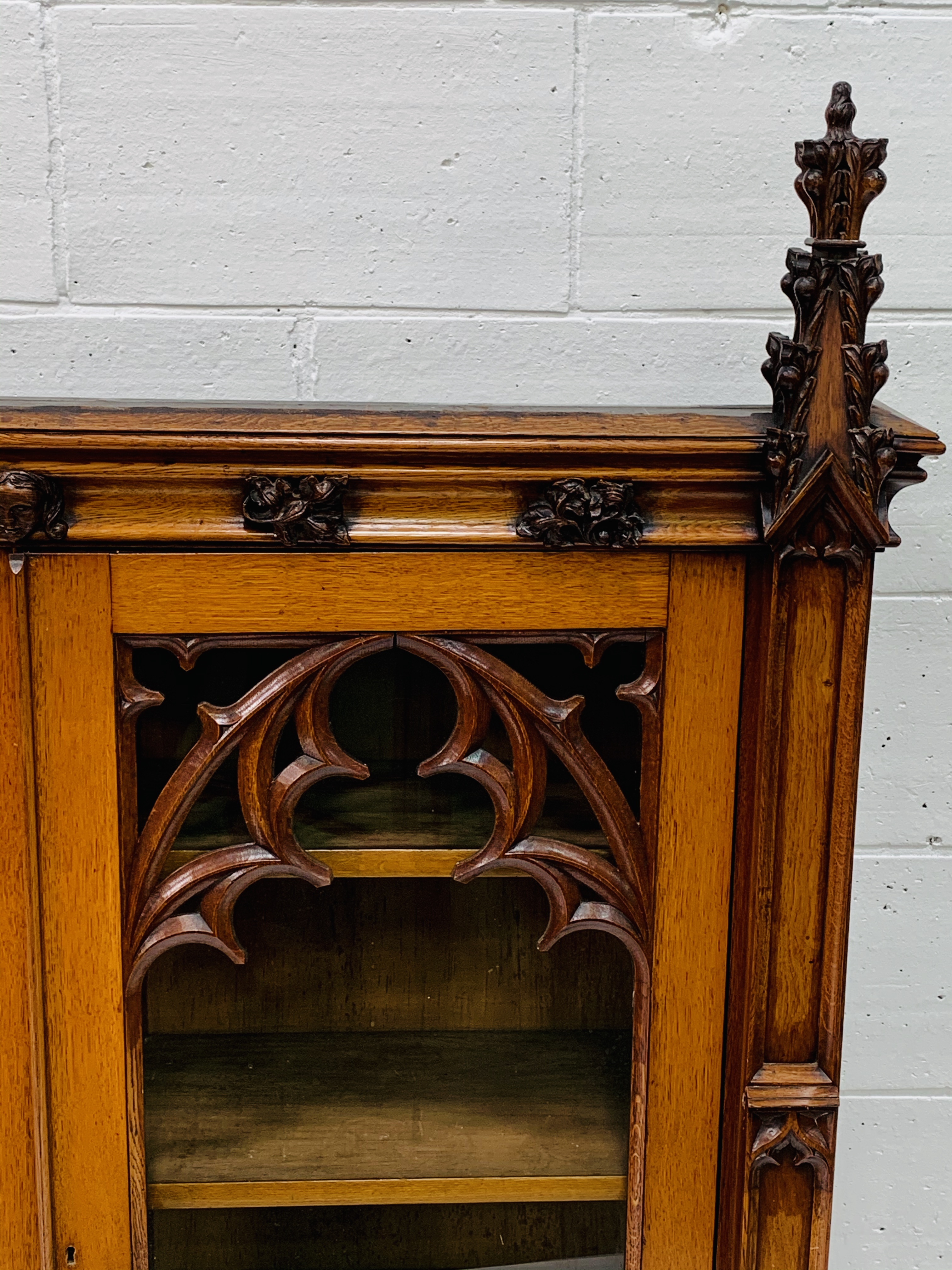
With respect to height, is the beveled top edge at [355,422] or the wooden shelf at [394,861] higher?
the beveled top edge at [355,422]

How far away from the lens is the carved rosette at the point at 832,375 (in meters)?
0.68

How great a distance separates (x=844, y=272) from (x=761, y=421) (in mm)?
97

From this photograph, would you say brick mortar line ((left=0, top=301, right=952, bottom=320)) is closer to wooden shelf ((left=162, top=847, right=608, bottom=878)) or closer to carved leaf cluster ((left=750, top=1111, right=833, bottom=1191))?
wooden shelf ((left=162, top=847, right=608, bottom=878))

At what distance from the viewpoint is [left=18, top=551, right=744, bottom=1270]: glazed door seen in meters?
0.74

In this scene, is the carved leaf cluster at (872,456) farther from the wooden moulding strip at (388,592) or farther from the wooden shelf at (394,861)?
the wooden shelf at (394,861)

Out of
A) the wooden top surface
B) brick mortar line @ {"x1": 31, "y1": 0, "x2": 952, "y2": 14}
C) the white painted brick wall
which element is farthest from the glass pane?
brick mortar line @ {"x1": 31, "y1": 0, "x2": 952, "y2": 14}

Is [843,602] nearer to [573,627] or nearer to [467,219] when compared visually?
[573,627]

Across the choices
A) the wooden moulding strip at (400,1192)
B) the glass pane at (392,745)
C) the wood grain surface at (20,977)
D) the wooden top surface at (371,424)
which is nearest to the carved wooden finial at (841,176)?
the wooden top surface at (371,424)

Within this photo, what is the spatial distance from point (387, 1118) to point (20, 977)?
249 millimetres

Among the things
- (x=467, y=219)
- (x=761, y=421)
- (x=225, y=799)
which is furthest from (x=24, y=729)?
(x=467, y=219)

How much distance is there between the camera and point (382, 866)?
781 millimetres

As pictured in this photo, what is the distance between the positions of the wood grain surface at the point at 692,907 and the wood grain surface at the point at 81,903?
1.02ft

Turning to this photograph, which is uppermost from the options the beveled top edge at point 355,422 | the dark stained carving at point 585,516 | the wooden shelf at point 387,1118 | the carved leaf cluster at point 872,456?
the beveled top edge at point 355,422

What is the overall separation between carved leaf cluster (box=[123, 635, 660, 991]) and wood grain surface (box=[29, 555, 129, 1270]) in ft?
0.06
